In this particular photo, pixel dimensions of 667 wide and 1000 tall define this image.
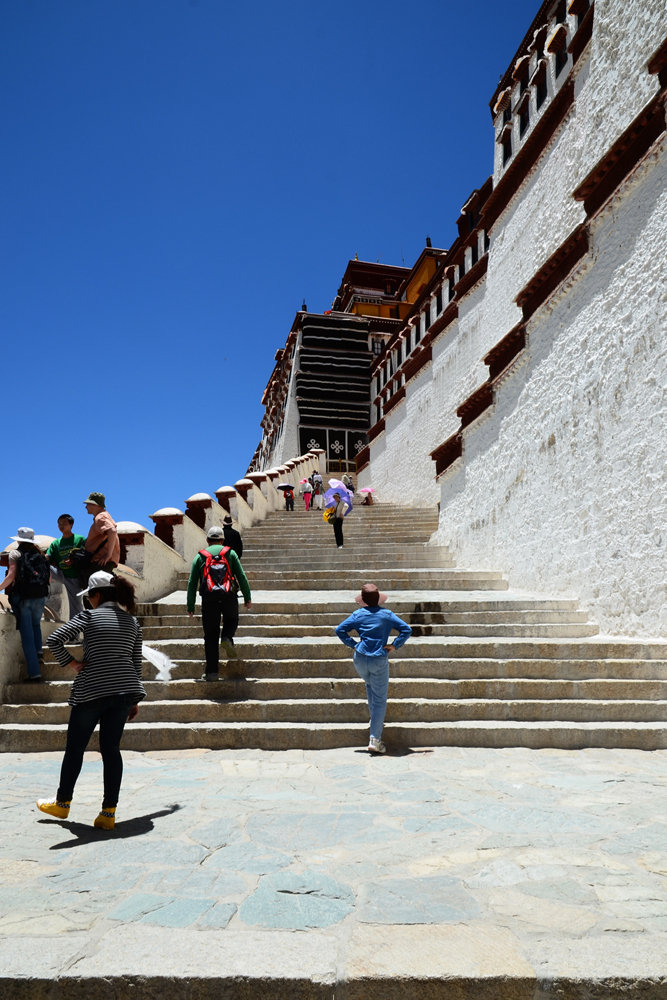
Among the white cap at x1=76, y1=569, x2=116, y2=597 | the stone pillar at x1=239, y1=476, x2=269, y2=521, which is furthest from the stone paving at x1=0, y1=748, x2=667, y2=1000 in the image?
the stone pillar at x1=239, y1=476, x2=269, y2=521

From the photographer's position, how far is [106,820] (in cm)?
362

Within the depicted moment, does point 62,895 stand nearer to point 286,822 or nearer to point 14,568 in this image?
point 286,822

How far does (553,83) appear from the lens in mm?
13812

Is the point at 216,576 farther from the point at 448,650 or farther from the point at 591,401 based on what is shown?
the point at 591,401

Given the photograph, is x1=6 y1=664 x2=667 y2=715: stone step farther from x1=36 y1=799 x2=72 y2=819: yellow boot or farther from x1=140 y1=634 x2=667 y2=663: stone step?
x1=36 y1=799 x2=72 y2=819: yellow boot

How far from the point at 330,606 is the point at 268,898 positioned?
228 inches

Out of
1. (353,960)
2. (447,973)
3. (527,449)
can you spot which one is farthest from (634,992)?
(527,449)

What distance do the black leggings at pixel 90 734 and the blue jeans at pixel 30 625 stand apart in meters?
2.82

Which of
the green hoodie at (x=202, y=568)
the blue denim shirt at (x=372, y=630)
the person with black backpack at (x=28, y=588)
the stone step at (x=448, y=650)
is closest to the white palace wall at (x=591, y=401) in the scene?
the stone step at (x=448, y=650)

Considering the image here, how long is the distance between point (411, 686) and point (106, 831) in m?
3.36

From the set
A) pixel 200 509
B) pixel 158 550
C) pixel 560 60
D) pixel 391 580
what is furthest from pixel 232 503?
pixel 560 60

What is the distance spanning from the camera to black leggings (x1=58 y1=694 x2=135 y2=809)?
3.78 metres

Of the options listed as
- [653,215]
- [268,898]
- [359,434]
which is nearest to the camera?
[268,898]

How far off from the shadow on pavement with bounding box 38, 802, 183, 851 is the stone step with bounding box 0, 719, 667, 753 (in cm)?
176
